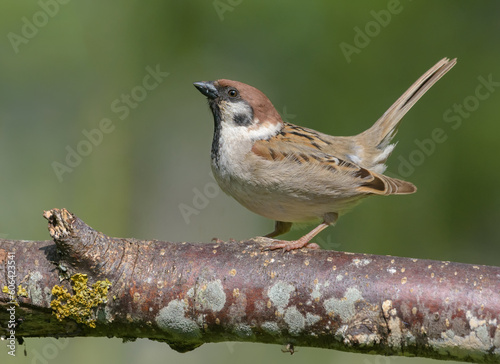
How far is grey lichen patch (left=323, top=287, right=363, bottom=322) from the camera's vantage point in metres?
3.21

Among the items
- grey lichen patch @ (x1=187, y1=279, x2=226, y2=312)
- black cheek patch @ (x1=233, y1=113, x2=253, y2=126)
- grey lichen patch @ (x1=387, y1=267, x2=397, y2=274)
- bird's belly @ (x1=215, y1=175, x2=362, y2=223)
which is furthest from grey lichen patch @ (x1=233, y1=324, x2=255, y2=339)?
black cheek patch @ (x1=233, y1=113, x2=253, y2=126)

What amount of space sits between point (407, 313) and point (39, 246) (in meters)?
2.06

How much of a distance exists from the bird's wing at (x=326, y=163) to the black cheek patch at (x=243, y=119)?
23 cm

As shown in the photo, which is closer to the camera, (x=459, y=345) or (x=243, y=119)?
(x=459, y=345)

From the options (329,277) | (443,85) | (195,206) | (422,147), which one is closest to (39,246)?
(329,277)

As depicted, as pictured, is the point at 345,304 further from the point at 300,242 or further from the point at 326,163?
the point at 326,163

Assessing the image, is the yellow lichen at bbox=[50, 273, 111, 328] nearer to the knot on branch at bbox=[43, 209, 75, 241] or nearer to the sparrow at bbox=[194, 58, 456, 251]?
the knot on branch at bbox=[43, 209, 75, 241]

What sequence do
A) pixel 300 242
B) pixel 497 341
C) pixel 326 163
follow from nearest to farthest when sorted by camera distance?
pixel 497 341, pixel 300 242, pixel 326 163

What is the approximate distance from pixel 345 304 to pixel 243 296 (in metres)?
0.54

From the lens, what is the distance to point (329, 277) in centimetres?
333

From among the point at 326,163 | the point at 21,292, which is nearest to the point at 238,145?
the point at 326,163

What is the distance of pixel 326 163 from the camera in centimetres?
499

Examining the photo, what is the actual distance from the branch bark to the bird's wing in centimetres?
140

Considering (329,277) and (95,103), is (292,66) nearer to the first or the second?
(95,103)
